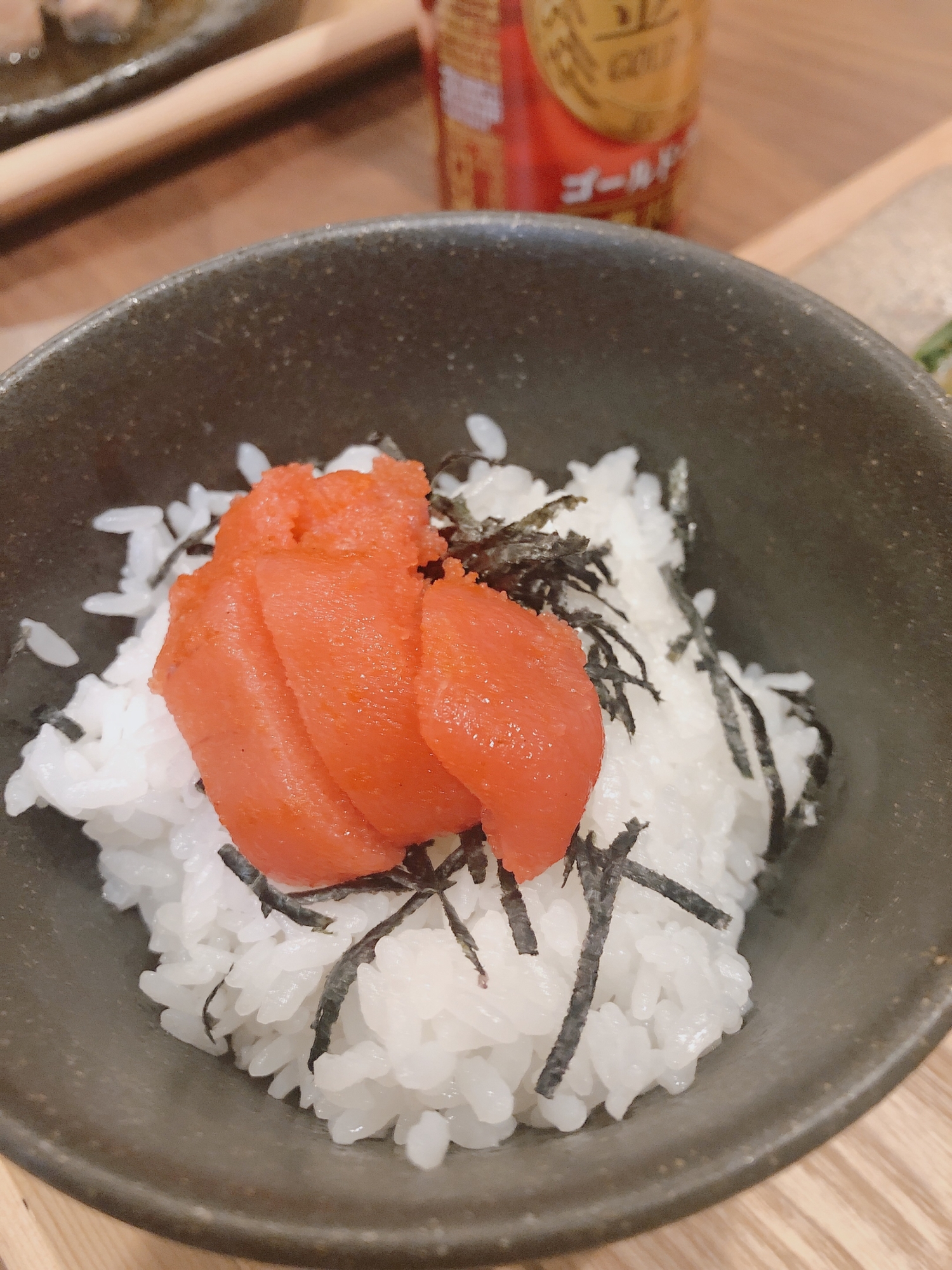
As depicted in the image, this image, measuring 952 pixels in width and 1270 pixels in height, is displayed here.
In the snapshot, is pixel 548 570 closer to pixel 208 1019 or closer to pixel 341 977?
pixel 341 977

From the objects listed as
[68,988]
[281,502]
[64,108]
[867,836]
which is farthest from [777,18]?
[68,988]

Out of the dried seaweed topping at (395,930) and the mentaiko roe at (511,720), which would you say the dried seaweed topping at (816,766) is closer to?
the mentaiko roe at (511,720)

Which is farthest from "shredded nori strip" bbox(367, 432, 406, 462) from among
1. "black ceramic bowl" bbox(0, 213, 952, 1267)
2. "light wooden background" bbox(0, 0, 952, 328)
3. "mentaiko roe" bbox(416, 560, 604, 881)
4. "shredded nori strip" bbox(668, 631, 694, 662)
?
"light wooden background" bbox(0, 0, 952, 328)

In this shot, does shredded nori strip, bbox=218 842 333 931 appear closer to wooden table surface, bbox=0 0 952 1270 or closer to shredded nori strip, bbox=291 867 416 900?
shredded nori strip, bbox=291 867 416 900

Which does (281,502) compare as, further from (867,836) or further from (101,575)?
(867,836)

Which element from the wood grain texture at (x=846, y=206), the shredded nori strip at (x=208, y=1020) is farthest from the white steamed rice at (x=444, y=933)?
the wood grain texture at (x=846, y=206)

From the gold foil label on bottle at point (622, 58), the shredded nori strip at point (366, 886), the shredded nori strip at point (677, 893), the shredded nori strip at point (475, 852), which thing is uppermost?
the gold foil label on bottle at point (622, 58)

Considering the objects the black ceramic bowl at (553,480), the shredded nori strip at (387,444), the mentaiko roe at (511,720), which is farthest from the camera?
the shredded nori strip at (387,444)

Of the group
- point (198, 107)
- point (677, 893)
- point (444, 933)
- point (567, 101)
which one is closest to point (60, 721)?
A: point (444, 933)
